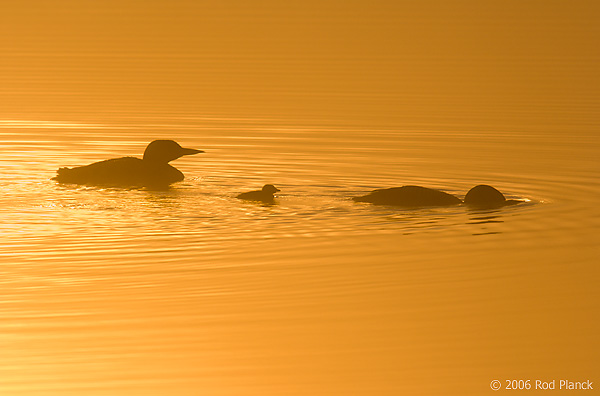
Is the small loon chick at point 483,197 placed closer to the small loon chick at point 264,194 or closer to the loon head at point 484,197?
the loon head at point 484,197

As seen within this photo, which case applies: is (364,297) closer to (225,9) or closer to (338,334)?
(338,334)

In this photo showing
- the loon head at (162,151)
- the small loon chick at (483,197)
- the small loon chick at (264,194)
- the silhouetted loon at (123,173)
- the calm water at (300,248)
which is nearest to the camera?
the calm water at (300,248)

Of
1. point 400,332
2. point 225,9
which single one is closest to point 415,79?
point 400,332

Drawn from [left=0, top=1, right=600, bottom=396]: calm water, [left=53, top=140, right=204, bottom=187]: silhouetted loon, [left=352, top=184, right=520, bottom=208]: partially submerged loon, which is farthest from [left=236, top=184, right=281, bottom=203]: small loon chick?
[left=53, top=140, right=204, bottom=187]: silhouetted loon

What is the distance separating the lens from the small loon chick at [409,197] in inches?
617

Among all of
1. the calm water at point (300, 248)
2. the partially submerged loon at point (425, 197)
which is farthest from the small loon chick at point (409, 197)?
the calm water at point (300, 248)

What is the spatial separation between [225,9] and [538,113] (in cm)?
3936

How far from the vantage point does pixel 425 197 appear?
15.7 meters

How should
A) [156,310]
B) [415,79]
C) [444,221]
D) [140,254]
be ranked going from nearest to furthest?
[156,310]
[140,254]
[444,221]
[415,79]

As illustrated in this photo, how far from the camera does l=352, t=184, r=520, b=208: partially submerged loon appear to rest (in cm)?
1569

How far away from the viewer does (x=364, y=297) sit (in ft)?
37.4

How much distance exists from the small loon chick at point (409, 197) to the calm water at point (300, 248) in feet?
0.67

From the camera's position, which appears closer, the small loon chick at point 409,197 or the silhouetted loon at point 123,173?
the small loon chick at point 409,197

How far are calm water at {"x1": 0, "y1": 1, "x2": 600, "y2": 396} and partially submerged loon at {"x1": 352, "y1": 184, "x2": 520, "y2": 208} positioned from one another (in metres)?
0.21
